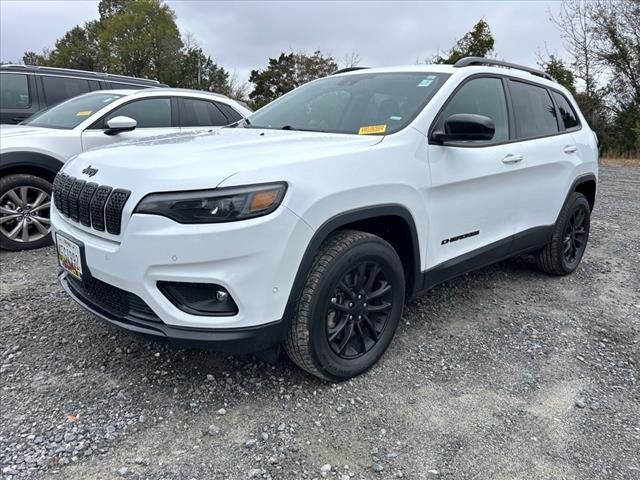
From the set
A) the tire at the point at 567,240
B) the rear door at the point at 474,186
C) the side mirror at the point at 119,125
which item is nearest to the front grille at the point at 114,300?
the rear door at the point at 474,186

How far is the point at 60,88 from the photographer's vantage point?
6793 millimetres

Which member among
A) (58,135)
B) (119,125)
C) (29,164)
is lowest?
(29,164)

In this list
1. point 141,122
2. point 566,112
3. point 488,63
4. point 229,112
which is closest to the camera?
point 488,63

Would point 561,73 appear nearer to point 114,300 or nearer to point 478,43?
point 478,43

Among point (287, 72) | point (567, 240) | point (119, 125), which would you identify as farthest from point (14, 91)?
point (287, 72)

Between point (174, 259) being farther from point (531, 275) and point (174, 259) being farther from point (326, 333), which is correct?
point (531, 275)

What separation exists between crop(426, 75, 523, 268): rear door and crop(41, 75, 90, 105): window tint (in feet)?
18.3

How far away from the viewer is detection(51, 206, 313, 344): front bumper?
2.13 m

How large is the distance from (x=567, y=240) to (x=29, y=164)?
16.2ft

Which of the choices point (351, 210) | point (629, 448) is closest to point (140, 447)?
point (351, 210)

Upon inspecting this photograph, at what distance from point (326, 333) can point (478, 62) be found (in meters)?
2.29

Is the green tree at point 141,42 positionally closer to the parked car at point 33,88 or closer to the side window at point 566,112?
the parked car at point 33,88

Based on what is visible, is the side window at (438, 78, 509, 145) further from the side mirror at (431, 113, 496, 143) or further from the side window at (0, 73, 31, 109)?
the side window at (0, 73, 31, 109)

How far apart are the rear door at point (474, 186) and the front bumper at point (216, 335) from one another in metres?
1.18
